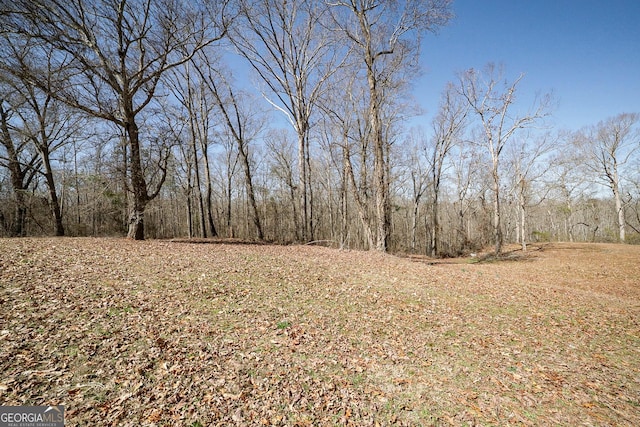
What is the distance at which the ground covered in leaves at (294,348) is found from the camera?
3080 millimetres

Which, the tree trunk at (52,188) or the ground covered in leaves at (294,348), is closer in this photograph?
the ground covered in leaves at (294,348)

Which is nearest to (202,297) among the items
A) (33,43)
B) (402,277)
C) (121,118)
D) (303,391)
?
(303,391)

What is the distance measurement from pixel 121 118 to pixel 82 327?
9.98m

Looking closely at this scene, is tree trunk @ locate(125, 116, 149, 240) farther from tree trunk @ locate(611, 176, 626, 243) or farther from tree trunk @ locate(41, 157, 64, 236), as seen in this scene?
tree trunk @ locate(611, 176, 626, 243)

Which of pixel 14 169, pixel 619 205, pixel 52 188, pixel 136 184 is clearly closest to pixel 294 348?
pixel 136 184

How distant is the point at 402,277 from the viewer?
8.20 m

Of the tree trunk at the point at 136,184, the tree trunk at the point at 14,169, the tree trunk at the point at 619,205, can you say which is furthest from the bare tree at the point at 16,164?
the tree trunk at the point at 619,205

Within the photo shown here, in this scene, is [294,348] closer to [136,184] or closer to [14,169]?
[136,184]

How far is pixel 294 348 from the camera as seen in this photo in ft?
14.1

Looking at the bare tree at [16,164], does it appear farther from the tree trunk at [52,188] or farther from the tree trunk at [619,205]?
the tree trunk at [619,205]

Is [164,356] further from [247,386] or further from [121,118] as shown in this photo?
[121,118]

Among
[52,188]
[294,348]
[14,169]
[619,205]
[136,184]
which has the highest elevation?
[14,169]

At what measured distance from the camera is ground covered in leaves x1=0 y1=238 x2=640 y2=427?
3.08 meters

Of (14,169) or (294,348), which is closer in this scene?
(294,348)
